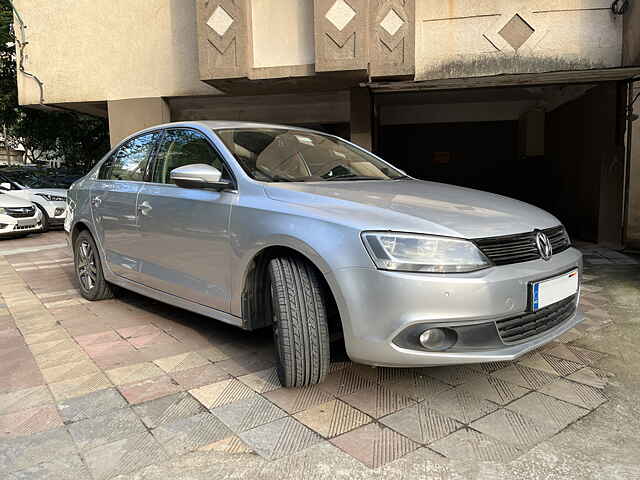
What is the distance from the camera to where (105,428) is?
2.38 m

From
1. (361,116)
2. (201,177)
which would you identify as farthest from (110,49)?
(201,177)

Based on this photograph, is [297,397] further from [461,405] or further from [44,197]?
[44,197]

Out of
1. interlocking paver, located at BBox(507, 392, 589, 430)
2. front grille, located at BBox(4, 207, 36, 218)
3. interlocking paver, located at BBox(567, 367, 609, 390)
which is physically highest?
front grille, located at BBox(4, 207, 36, 218)

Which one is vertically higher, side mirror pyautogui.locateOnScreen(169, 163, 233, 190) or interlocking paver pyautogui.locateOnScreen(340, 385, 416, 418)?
side mirror pyautogui.locateOnScreen(169, 163, 233, 190)

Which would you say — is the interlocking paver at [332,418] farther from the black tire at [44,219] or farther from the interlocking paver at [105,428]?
the black tire at [44,219]

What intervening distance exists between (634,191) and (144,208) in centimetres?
676

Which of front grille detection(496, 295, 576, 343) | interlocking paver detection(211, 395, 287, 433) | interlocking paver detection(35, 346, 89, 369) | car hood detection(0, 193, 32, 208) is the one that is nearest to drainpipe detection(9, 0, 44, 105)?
car hood detection(0, 193, 32, 208)

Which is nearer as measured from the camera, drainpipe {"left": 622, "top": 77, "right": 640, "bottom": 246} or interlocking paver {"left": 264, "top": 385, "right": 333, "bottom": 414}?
interlocking paver {"left": 264, "top": 385, "right": 333, "bottom": 414}

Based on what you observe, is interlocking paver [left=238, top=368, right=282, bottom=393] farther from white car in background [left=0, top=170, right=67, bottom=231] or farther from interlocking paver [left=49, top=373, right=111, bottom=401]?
white car in background [left=0, top=170, right=67, bottom=231]

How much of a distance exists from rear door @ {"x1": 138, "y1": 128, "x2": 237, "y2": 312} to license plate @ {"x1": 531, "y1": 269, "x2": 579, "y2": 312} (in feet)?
5.44

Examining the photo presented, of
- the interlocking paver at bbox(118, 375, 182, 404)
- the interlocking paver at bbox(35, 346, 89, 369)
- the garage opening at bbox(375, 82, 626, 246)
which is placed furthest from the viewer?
the garage opening at bbox(375, 82, 626, 246)

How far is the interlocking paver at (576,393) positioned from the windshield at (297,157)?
1673 mm

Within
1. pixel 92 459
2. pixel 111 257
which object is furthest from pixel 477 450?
pixel 111 257

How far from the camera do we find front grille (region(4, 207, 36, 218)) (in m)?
9.52
